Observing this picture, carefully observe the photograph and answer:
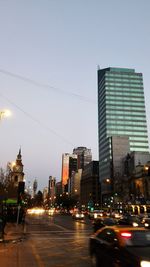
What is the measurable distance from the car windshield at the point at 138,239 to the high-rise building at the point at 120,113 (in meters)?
149

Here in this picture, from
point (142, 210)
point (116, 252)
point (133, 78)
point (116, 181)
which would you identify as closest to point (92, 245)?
point (116, 252)

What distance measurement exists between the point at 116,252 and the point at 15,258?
6.67 metres

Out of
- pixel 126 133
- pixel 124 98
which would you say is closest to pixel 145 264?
pixel 126 133

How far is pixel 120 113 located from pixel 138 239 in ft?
533

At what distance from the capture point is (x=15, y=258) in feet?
48.1

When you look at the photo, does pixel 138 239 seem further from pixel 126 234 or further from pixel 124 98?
pixel 124 98

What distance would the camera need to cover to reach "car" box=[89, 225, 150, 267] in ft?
28.0

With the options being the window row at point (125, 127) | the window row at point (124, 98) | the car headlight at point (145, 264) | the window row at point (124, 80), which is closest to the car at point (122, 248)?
the car headlight at point (145, 264)

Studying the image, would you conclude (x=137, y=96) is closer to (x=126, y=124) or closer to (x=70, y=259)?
(x=126, y=124)

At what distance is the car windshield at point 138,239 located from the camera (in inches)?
367

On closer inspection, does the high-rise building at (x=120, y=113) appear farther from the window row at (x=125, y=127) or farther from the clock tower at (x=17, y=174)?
the clock tower at (x=17, y=174)

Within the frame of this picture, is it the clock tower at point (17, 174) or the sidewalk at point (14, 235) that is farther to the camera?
the clock tower at point (17, 174)

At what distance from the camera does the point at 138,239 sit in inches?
375


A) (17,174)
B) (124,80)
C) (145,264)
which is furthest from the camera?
(124,80)
